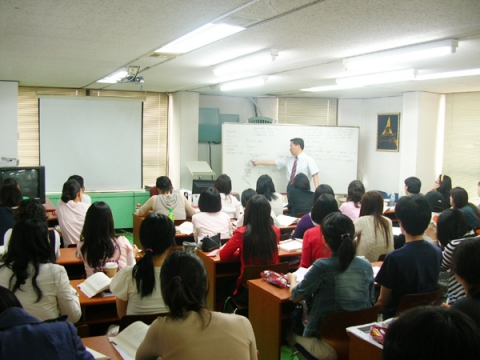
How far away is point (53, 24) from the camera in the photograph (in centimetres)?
348

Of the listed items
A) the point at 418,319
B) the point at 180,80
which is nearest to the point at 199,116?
the point at 180,80

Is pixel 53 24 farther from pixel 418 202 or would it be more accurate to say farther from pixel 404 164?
pixel 404 164

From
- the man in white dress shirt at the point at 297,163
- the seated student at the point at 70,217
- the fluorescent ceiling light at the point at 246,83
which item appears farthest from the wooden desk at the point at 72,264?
the man in white dress shirt at the point at 297,163

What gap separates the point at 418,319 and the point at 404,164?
25.3 ft

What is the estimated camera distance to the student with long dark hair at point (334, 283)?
109 inches

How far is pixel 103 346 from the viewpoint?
7.82 ft

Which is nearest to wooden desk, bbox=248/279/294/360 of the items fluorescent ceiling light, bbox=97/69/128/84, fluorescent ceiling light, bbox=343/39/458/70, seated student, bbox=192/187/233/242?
seated student, bbox=192/187/233/242

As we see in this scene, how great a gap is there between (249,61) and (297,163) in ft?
12.0

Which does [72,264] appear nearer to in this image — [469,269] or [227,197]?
[227,197]

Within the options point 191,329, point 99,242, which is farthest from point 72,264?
point 191,329

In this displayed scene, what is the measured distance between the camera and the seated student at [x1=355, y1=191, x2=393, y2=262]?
4094 mm

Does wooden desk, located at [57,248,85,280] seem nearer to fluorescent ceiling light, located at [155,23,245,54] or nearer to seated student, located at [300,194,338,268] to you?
seated student, located at [300,194,338,268]

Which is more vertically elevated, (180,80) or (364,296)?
(180,80)

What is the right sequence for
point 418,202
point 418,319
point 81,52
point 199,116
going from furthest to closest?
point 199,116
point 81,52
point 418,202
point 418,319
